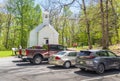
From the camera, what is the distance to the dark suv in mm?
14672

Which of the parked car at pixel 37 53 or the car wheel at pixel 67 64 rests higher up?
the parked car at pixel 37 53

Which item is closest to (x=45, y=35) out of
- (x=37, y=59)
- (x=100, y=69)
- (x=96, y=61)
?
(x=37, y=59)

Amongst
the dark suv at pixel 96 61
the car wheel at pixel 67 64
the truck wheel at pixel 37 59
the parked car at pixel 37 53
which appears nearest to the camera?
the dark suv at pixel 96 61

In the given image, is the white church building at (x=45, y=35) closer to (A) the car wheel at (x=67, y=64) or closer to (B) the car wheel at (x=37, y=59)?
(B) the car wheel at (x=37, y=59)

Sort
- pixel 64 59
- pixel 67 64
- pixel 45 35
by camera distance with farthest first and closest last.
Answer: pixel 45 35 → pixel 67 64 → pixel 64 59

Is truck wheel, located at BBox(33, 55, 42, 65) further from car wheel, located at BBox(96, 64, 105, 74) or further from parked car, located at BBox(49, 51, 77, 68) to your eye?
car wheel, located at BBox(96, 64, 105, 74)

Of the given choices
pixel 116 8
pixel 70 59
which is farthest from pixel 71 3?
pixel 116 8

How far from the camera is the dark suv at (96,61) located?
14.7 m

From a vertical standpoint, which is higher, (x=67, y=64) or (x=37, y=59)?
(x=37, y=59)

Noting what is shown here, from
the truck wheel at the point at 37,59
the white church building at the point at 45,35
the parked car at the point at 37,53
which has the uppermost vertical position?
the white church building at the point at 45,35

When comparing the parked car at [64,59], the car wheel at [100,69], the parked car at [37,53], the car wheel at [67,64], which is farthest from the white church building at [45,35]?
the car wheel at [100,69]

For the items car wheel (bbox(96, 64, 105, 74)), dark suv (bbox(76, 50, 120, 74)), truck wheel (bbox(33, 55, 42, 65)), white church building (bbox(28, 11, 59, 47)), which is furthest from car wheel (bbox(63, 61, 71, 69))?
white church building (bbox(28, 11, 59, 47))

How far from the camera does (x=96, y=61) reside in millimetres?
14688

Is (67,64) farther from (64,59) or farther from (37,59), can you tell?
(37,59)
